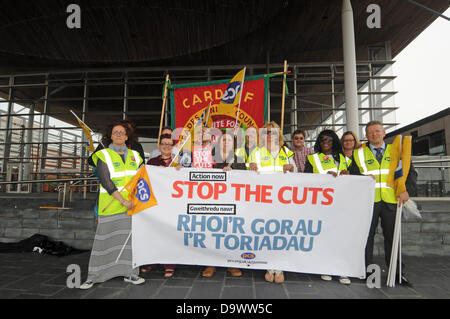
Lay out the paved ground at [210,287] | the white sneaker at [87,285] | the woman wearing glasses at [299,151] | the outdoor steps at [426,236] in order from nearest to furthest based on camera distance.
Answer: the paved ground at [210,287]
the white sneaker at [87,285]
the woman wearing glasses at [299,151]
the outdoor steps at [426,236]

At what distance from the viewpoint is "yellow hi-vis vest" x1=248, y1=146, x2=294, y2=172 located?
329 centimetres

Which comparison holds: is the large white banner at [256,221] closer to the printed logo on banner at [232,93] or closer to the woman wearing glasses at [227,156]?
the woman wearing glasses at [227,156]

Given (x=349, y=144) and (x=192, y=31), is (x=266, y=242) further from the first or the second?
(x=192, y=31)

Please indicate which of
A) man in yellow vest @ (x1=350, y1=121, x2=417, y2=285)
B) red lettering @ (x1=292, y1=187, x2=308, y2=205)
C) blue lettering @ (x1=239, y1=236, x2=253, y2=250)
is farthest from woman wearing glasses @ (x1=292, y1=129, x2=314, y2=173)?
blue lettering @ (x1=239, y1=236, x2=253, y2=250)

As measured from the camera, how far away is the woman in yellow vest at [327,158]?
325 cm

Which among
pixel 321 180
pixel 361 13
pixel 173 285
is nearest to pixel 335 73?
pixel 361 13

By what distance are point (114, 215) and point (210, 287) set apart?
1388 mm

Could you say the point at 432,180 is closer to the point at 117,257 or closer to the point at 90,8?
the point at 117,257

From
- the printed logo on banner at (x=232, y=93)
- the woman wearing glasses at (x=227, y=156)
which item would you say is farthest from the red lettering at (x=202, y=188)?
the printed logo on banner at (x=232, y=93)

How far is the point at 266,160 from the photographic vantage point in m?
3.31

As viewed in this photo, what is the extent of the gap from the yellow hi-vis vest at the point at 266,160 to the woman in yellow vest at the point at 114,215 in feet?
4.99

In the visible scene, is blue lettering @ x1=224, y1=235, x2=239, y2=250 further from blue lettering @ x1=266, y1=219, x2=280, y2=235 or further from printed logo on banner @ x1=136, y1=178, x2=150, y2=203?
printed logo on banner @ x1=136, y1=178, x2=150, y2=203

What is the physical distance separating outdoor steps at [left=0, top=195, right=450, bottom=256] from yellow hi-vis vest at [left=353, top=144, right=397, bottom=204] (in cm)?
167

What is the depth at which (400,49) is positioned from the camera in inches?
392
